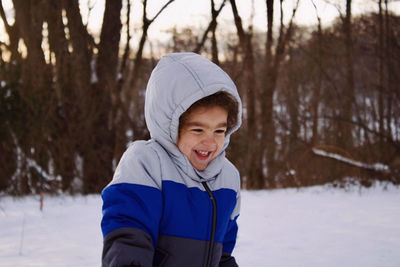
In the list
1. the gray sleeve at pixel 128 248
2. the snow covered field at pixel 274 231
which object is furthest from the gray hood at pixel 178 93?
the snow covered field at pixel 274 231

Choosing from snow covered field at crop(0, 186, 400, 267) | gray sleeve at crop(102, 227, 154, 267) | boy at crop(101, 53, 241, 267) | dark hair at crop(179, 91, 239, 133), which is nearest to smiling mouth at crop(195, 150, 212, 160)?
boy at crop(101, 53, 241, 267)

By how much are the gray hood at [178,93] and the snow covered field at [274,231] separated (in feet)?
5.51

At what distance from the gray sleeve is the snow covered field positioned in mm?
1798

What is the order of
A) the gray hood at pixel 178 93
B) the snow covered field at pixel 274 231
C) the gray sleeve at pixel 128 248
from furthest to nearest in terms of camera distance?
the snow covered field at pixel 274 231
the gray hood at pixel 178 93
the gray sleeve at pixel 128 248

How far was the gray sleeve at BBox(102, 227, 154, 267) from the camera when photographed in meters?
1.27

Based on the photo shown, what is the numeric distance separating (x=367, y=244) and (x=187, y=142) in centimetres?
252

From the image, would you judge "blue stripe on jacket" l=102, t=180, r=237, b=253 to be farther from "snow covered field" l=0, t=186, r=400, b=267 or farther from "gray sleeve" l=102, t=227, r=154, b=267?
"snow covered field" l=0, t=186, r=400, b=267

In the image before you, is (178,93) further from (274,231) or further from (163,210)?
(274,231)

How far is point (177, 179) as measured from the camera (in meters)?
1.50

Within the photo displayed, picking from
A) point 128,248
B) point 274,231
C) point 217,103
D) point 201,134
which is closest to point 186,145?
point 201,134

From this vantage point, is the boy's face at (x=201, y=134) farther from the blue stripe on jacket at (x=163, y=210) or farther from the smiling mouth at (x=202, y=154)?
the blue stripe on jacket at (x=163, y=210)

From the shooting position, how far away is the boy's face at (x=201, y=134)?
1560 mm

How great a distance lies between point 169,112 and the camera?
1538 mm

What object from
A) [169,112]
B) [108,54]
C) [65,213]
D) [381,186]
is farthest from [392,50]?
[169,112]
